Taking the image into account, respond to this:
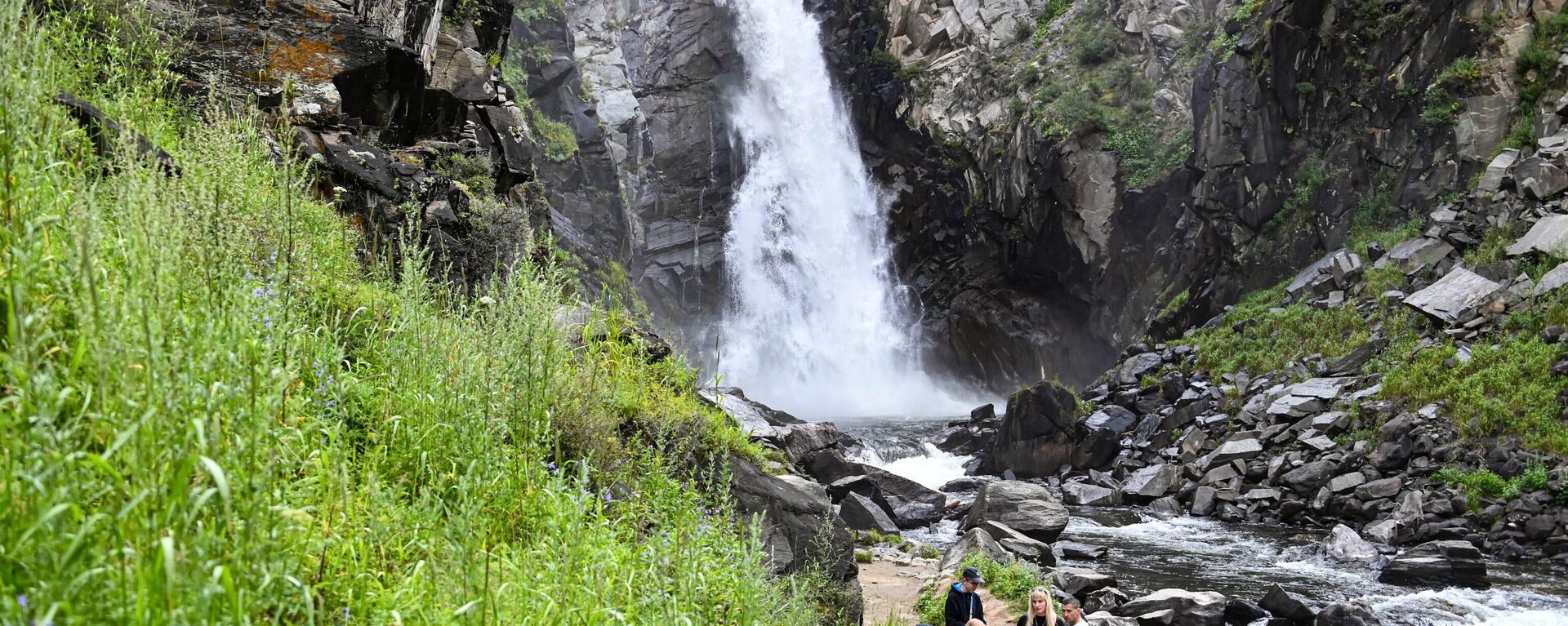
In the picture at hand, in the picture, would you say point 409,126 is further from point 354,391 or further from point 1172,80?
point 1172,80

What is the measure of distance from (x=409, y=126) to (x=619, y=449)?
6391 mm

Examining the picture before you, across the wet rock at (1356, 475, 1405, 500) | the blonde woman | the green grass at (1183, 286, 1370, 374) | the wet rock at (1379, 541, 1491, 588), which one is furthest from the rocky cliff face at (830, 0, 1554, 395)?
the blonde woman

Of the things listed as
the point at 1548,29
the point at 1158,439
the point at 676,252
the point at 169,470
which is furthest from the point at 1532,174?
the point at 676,252

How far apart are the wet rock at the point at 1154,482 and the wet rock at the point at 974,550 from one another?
707 cm

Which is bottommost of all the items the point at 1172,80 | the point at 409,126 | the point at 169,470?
the point at 169,470

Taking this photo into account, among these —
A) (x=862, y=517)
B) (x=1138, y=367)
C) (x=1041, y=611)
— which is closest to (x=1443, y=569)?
(x=1041, y=611)

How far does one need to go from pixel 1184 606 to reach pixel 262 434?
9.53m

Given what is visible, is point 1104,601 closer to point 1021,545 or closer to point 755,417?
point 1021,545

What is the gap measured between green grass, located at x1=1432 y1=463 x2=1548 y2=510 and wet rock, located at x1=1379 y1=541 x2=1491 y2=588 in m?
1.97

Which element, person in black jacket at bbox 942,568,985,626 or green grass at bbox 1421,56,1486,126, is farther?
green grass at bbox 1421,56,1486,126

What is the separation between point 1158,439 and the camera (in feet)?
63.8

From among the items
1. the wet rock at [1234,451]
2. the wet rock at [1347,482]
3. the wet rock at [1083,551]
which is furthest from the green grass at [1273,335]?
the wet rock at [1083,551]

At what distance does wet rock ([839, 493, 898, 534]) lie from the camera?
14.3m

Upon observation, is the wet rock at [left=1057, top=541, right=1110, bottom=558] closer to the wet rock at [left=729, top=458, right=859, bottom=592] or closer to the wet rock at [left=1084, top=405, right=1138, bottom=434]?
the wet rock at [left=729, top=458, right=859, bottom=592]
